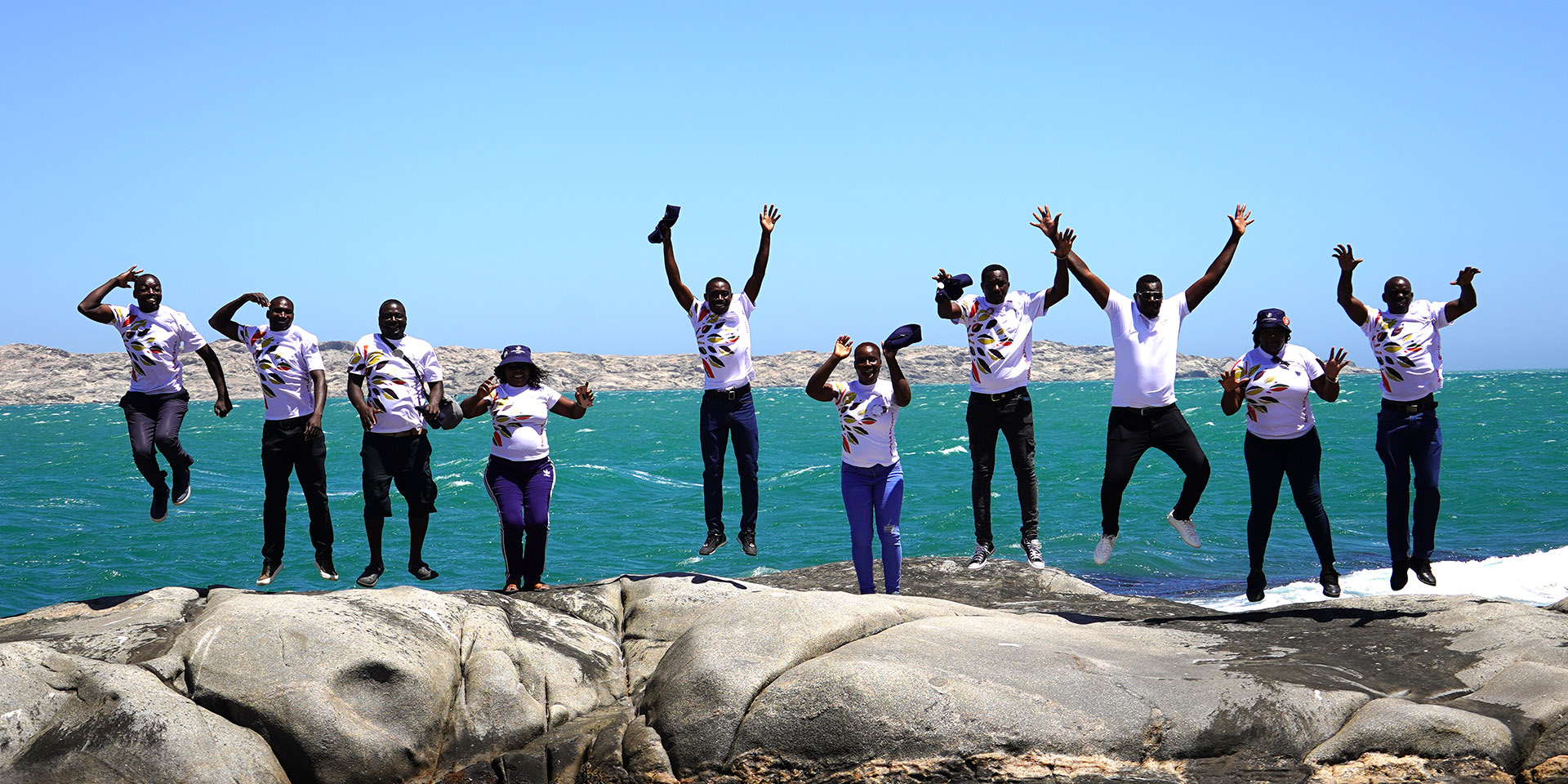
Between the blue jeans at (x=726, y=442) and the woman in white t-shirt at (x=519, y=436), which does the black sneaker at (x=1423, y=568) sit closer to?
the blue jeans at (x=726, y=442)

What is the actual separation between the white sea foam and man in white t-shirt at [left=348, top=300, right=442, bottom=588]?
38.4 feet

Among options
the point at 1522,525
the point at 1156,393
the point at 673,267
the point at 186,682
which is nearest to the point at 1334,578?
the point at 1156,393

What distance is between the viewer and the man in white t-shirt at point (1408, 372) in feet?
33.2

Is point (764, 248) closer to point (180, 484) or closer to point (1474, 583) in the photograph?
point (180, 484)

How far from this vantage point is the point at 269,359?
Answer: 1041cm

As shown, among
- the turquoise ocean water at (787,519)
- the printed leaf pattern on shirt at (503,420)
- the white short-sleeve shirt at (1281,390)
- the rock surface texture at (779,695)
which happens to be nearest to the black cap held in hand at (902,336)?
the rock surface texture at (779,695)

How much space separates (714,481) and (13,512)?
100 ft

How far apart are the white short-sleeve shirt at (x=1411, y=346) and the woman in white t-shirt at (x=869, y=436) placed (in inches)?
170

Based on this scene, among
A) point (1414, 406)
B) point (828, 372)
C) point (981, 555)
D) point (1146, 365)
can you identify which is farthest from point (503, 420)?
Result: point (1414, 406)

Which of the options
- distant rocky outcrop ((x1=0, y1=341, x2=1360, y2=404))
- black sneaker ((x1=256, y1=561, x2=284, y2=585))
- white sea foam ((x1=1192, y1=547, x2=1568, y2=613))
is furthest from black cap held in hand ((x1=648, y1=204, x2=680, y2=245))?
distant rocky outcrop ((x1=0, y1=341, x2=1360, y2=404))

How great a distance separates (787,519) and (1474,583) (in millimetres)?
16201

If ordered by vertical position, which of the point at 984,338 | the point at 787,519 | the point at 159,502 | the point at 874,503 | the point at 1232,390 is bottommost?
the point at 787,519

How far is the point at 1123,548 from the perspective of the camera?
24344mm

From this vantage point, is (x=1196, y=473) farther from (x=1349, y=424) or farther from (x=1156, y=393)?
(x=1349, y=424)
